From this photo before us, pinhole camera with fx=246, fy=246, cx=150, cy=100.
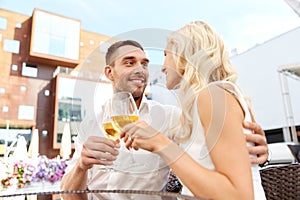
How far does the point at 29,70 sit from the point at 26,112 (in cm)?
177

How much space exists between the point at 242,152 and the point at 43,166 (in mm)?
2334

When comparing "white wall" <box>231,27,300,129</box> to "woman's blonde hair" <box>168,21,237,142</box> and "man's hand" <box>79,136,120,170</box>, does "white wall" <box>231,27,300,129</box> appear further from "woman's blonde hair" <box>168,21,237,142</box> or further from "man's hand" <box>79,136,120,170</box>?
"man's hand" <box>79,136,120,170</box>

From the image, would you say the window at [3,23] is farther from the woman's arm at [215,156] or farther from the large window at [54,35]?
the woman's arm at [215,156]

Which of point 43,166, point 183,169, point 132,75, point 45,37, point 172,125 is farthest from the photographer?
point 45,37

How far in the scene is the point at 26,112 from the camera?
8828mm

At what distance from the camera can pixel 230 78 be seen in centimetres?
69

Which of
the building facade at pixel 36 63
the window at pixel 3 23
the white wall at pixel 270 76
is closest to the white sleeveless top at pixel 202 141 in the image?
the white wall at pixel 270 76

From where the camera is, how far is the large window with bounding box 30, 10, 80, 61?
9109 mm

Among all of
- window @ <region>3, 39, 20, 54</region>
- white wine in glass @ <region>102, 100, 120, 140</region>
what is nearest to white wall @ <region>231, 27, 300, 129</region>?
white wine in glass @ <region>102, 100, 120, 140</region>

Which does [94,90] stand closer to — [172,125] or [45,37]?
[172,125]

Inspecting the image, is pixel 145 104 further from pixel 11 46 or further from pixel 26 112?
pixel 11 46

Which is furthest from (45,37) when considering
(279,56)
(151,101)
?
(151,101)

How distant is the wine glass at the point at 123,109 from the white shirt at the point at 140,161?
0.04 metres

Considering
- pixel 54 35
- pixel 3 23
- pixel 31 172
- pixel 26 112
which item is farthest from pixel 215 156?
pixel 3 23
